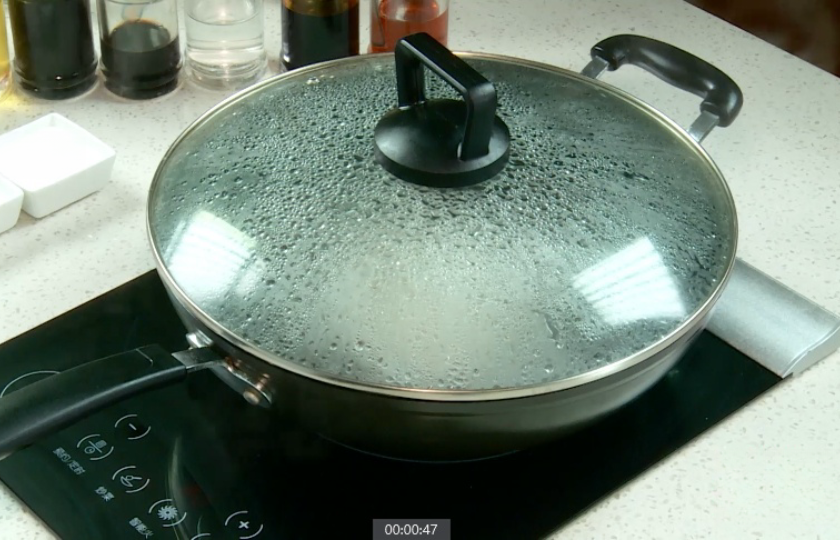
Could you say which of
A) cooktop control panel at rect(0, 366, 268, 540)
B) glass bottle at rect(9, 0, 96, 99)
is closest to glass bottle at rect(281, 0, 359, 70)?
glass bottle at rect(9, 0, 96, 99)

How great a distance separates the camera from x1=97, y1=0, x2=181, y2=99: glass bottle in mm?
1011

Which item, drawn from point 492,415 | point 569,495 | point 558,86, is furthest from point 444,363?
point 558,86

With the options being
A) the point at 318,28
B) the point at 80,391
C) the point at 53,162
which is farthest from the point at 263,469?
the point at 318,28

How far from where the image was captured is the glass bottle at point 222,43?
1.06 meters

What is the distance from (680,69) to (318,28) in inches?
13.5

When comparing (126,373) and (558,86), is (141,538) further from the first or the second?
(558,86)

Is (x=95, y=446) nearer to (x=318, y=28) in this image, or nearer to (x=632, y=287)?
(x=632, y=287)

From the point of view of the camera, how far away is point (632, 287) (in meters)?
0.66

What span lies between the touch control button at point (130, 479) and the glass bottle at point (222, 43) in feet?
1.62

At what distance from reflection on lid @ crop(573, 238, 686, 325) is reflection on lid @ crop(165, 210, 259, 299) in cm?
→ 21

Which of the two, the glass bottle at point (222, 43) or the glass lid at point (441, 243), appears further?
the glass bottle at point (222, 43)

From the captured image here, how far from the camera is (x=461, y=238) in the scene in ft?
2.14

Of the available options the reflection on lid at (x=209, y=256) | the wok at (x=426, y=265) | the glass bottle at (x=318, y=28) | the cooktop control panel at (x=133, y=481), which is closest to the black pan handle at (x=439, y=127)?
the wok at (x=426, y=265)

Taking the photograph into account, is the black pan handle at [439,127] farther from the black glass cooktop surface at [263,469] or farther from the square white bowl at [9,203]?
the square white bowl at [9,203]
